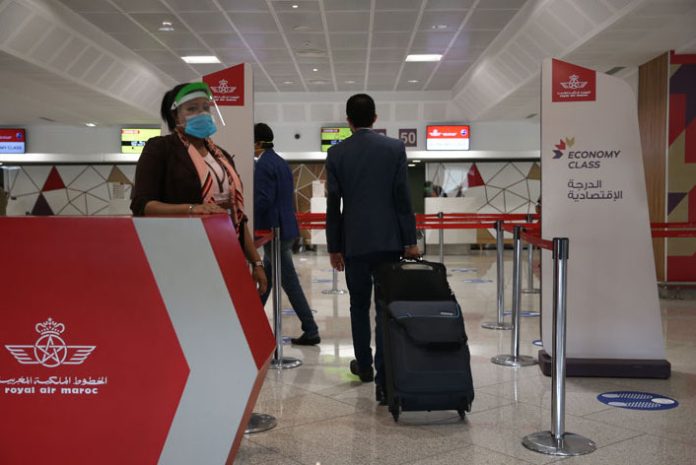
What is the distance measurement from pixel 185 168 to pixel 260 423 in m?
1.44

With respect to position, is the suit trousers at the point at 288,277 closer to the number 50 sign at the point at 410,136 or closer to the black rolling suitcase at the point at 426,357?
the black rolling suitcase at the point at 426,357

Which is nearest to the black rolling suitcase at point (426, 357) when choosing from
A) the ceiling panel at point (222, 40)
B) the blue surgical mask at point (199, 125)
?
the blue surgical mask at point (199, 125)

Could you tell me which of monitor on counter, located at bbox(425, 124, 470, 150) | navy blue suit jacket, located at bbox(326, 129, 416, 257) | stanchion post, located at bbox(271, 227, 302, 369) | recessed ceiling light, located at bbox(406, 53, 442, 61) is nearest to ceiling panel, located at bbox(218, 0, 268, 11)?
recessed ceiling light, located at bbox(406, 53, 442, 61)

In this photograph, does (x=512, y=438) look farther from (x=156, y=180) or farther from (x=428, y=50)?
(x=428, y=50)

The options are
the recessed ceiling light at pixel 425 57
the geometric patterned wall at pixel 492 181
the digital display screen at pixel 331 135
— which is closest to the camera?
the recessed ceiling light at pixel 425 57

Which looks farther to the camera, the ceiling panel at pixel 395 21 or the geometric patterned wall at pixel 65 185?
the geometric patterned wall at pixel 65 185

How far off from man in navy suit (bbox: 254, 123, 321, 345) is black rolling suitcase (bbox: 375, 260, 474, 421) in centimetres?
207

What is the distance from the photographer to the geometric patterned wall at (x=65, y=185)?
1858 cm

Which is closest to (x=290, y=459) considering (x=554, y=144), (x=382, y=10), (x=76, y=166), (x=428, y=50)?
(x=554, y=144)

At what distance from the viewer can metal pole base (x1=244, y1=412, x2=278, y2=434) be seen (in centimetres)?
338

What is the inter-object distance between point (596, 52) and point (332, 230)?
6.55 meters

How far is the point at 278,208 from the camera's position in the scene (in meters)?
5.42

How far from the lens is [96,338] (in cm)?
187

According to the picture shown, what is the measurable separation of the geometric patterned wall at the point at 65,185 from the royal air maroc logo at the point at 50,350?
17.5 m
